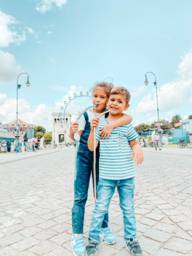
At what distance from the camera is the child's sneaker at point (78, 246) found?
8.22 ft

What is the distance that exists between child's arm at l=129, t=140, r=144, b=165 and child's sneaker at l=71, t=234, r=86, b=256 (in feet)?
3.15

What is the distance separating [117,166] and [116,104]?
57 cm

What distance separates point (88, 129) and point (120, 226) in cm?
146

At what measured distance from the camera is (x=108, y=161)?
8.07ft

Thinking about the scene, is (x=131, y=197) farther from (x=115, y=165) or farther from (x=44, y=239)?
(x=44, y=239)

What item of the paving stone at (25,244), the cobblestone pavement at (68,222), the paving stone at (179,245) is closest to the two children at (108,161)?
the cobblestone pavement at (68,222)

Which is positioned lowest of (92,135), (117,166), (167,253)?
(167,253)

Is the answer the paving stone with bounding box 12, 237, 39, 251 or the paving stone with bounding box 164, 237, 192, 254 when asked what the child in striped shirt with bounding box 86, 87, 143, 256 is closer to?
A: the paving stone with bounding box 164, 237, 192, 254

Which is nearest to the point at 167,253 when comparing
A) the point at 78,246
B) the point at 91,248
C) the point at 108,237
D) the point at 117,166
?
the point at 108,237

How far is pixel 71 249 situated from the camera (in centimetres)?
268

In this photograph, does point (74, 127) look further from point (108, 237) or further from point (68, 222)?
point (68, 222)

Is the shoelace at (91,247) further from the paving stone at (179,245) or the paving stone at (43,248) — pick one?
the paving stone at (179,245)

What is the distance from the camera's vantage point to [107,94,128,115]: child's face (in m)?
2.47

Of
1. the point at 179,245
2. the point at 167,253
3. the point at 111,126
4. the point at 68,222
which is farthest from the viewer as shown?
the point at 68,222
